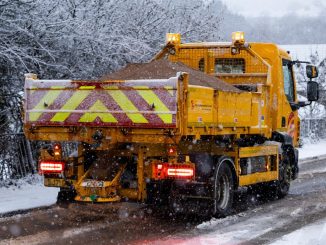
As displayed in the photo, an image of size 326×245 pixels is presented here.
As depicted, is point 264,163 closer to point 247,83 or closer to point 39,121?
point 247,83

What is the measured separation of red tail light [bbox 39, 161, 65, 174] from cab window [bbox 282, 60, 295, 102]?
493 centimetres

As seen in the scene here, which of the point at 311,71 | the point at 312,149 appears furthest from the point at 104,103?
the point at 312,149

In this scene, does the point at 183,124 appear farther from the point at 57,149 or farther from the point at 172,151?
the point at 57,149

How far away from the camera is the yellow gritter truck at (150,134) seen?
333 inches

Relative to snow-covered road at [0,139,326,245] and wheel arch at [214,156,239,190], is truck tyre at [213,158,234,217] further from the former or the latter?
snow-covered road at [0,139,326,245]

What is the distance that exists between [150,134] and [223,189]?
80.1 inches

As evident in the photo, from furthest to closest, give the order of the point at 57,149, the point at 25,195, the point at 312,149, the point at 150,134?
1. the point at 312,149
2. the point at 25,195
3. the point at 57,149
4. the point at 150,134

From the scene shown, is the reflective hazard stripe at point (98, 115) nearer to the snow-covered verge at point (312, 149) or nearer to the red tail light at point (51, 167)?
the red tail light at point (51, 167)

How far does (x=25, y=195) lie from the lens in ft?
38.1

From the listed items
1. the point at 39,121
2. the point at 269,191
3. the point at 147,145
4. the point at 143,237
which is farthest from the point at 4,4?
the point at 269,191

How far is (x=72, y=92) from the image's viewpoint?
9.05 metres

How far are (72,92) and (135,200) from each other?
67.7 inches

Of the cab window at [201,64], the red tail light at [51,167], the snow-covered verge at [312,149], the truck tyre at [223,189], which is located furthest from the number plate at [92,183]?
the snow-covered verge at [312,149]

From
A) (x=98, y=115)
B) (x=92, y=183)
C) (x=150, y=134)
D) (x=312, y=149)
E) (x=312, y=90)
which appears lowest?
(x=312, y=149)
